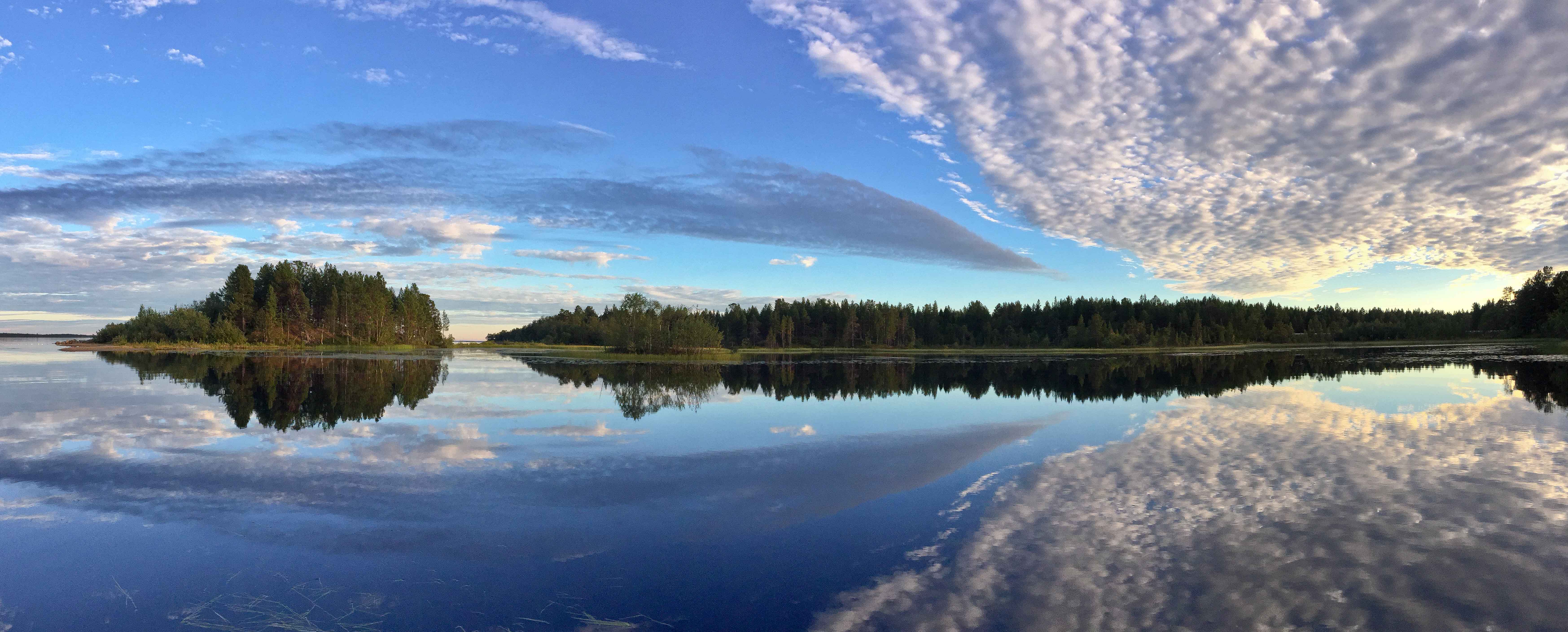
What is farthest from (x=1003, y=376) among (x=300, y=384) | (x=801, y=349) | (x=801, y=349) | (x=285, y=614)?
(x=801, y=349)

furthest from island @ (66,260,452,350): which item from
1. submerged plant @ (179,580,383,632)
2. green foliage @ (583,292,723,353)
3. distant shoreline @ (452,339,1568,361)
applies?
submerged plant @ (179,580,383,632)

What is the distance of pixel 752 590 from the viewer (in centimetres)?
696

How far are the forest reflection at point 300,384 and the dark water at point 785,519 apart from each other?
0.59 metres

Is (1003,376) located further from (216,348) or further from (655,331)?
(216,348)

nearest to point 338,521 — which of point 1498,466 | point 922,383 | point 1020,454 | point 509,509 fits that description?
point 509,509

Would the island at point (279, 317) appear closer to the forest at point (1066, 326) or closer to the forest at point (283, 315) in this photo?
the forest at point (283, 315)

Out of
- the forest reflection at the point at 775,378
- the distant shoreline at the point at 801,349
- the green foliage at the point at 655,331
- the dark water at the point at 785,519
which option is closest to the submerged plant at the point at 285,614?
the dark water at the point at 785,519

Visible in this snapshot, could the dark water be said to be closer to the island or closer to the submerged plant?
the submerged plant

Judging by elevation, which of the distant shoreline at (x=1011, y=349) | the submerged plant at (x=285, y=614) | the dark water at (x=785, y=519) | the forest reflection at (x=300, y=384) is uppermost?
the distant shoreline at (x=1011, y=349)

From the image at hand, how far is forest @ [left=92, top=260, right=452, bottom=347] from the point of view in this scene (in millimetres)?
92438

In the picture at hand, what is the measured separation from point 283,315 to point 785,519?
109 metres

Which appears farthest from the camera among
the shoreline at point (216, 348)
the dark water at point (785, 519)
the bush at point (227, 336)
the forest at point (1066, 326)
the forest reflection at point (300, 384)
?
the forest at point (1066, 326)

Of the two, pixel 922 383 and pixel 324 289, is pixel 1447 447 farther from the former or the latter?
pixel 324 289

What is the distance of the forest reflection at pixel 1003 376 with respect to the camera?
28.3 metres
